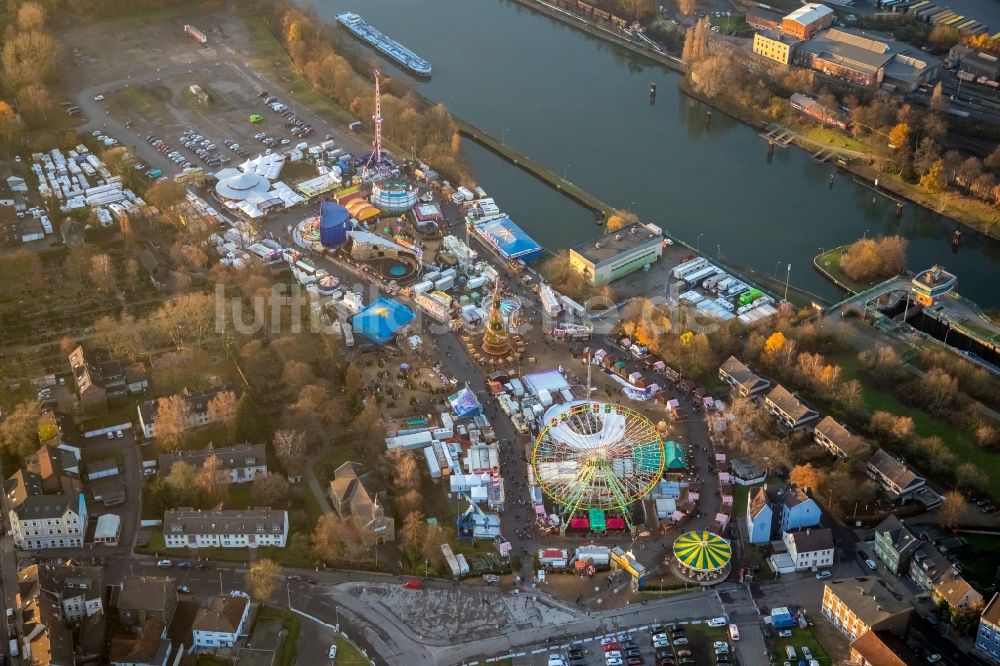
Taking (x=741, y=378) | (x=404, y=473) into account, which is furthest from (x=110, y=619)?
(x=741, y=378)

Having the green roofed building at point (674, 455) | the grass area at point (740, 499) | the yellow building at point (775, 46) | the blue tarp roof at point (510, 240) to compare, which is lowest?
the grass area at point (740, 499)

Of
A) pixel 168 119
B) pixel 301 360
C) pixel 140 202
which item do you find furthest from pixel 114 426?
pixel 168 119

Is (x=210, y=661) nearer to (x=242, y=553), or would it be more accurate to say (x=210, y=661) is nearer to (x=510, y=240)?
(x=242, y=553)

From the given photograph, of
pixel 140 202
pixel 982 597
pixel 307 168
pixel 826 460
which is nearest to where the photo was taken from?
pixel 982 597

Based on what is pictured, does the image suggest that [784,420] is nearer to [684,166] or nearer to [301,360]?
[301,360]

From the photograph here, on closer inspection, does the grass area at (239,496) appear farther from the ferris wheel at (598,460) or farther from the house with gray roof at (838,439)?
the house with gray roof at (838,439)

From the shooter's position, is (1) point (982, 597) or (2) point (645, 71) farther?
(2) point (645, 71)

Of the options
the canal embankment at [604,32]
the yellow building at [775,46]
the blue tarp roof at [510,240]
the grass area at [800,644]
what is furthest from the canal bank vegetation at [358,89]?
the grass area at [800,644]
